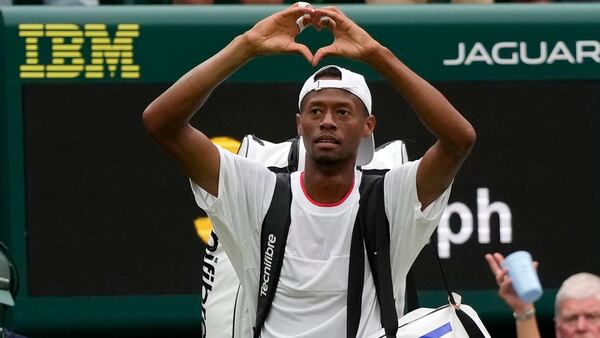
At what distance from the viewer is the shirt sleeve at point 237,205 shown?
5387mm

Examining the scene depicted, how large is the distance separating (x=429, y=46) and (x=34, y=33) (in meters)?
1.54

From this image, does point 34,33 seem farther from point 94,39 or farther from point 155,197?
point 155,197

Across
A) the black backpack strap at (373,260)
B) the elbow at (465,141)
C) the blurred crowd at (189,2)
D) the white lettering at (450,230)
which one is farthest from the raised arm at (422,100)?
the blurred crowd at (189,2)

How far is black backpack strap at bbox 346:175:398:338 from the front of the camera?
5.27m

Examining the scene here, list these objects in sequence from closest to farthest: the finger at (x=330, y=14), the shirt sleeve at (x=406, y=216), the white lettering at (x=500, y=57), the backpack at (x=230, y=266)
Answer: the finger at (x=330, y=14)
the shirt sleeve at (x=406, y=216)
the backpack at (x=230, y=266)
the white lettering at (x=500, y=57)

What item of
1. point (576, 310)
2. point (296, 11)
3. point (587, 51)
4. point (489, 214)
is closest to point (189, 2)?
point (489, 214)

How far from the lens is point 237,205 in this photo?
5.41m

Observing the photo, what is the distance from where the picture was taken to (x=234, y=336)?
5.59 metres

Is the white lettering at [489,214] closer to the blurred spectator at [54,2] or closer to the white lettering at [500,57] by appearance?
the white lettering at [500,57]

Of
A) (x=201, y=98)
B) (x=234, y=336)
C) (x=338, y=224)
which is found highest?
(x=201, y=98)

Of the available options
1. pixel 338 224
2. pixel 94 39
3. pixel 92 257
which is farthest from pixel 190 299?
pixel 338 224

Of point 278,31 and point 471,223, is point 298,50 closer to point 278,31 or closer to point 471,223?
point 278,31

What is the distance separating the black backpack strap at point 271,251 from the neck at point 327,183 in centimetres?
9

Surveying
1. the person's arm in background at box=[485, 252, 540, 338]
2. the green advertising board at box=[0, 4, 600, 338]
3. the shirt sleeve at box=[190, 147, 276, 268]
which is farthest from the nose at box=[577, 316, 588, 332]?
the green advertising board at box=[0, 4, 600, 338]
